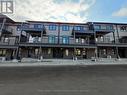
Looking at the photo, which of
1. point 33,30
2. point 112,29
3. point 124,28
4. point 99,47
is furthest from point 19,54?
point 124,28

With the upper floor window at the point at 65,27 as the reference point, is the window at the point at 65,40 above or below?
below

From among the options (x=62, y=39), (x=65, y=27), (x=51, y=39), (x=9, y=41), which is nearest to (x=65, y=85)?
(x=51, y=39)

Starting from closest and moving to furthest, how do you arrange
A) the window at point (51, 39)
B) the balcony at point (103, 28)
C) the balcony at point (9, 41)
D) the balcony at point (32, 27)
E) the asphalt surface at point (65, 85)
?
1. the asphalt surface at point (65, 85)
2. the balcony at point (32, 27)
3. the balcony at point (9, 41)
4. the balcony at point (103, 28)
5. the window at point (51, 39)

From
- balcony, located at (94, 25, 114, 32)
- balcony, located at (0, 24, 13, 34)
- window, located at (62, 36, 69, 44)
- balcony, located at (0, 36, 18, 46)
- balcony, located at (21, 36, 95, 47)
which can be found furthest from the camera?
window, located at (62, 36, 69, 44)

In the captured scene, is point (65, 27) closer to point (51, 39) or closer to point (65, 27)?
point (65, 27)

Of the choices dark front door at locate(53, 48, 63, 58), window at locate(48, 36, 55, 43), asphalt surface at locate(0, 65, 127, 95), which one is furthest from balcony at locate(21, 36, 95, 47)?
asphalt surface at locate(0, 65, 127, 95)

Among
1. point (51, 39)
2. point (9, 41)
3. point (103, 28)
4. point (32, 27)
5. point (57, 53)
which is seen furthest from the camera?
point (103, 28)

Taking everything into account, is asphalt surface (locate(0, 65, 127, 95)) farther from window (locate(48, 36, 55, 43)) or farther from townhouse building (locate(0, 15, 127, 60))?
window (locate(48, 36, 55, 43))

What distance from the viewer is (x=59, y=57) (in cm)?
3938

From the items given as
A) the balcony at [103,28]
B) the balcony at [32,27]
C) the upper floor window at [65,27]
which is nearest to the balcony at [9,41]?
the balcony at [32,27]

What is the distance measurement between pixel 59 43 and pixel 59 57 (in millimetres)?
3555

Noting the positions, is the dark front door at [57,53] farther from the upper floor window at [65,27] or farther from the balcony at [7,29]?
the balcony at [7,29]

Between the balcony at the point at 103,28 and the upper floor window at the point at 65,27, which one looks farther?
the upper floor window at the point at 65,27

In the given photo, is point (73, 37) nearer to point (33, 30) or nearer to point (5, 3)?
point (33, 30)
